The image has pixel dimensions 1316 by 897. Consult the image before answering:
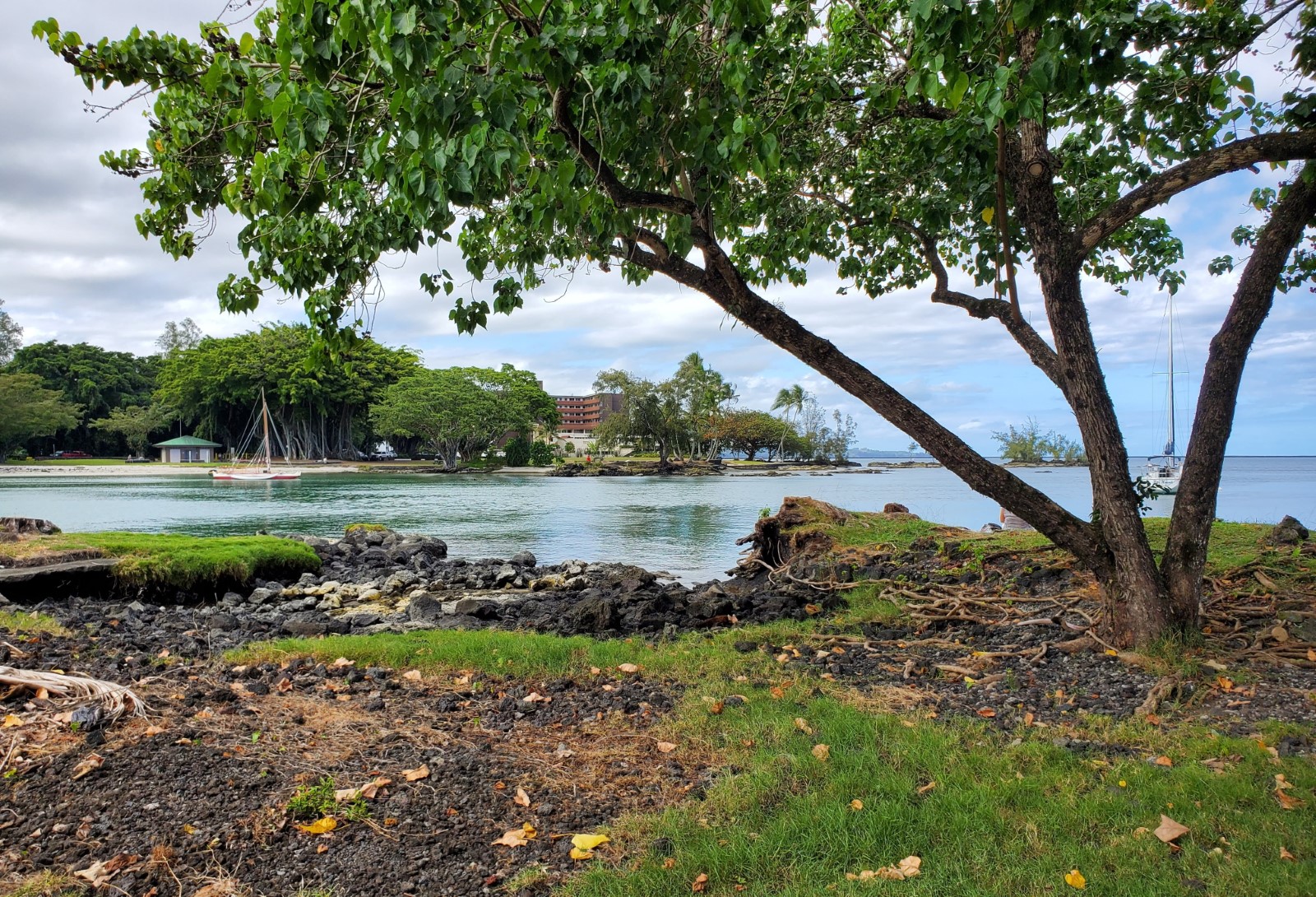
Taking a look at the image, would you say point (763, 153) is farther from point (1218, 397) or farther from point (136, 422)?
point (136, 422)

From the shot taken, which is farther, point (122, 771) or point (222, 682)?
point (222, 682)

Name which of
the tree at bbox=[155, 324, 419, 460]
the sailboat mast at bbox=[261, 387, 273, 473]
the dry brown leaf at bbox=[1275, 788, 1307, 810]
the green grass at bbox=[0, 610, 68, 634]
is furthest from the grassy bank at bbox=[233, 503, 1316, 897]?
the sailboat mast at bbox=[261, 387, 273, 473]

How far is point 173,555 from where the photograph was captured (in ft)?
35.8

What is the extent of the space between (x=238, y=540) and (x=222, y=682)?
904 centimetres

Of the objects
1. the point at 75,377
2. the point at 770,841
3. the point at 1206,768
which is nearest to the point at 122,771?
the point at 770,841

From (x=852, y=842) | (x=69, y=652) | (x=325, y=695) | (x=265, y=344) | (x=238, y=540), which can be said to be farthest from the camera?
(x=265, y=344)

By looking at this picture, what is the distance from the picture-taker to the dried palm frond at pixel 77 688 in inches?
180

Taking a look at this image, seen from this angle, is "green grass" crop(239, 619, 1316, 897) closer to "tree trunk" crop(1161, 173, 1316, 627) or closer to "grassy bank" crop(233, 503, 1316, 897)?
"grassy bank" crop(233, 503, 1316, 897)

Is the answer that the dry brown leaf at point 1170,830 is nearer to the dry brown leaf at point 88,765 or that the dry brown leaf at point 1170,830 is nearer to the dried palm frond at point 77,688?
the dry brown leaf at point 88,765

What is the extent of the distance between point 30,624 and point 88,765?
388 cm

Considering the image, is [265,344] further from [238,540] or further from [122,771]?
[122,771]

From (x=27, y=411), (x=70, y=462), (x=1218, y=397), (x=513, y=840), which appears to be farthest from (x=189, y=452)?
(x=1218, y=397)

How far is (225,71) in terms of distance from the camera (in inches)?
163

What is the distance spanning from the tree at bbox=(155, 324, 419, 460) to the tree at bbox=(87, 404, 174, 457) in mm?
1543
